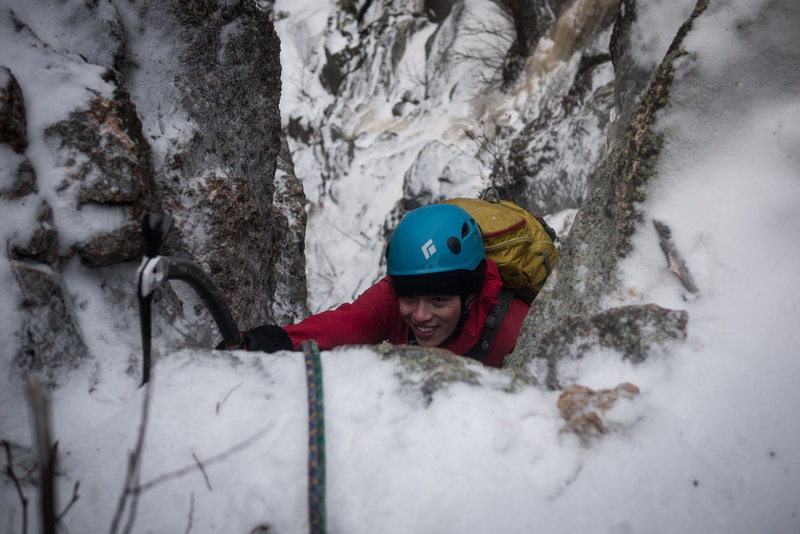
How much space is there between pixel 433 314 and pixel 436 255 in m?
0.38

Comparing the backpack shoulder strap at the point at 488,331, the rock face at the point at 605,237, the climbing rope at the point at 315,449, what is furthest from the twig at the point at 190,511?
the backpack shoulder strap at the point at 488,331

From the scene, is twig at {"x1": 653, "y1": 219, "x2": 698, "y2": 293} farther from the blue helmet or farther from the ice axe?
the ice axe

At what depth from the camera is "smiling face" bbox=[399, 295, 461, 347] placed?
8.84ft

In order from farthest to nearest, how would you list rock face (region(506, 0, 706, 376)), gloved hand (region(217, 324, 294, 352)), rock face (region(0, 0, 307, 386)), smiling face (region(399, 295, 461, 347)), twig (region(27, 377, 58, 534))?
1. smiling face (region(399, 295, 461, 347))
2. gloved hand (region(217, 324, 294, 352))
3. rock face (region(506, 0, 706, 376))
4. rock face (region(0, 0, 307, 386))
5. twig (region(27, 377, 58, 534))

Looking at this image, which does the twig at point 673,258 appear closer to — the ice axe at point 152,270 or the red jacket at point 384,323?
the red jacket at point 384,323

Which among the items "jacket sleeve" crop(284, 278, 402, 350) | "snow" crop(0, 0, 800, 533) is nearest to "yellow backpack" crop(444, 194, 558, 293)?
"jacket sleeve" crop(284, 278, 402, 350)

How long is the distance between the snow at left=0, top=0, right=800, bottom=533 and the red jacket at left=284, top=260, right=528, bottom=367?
102cm

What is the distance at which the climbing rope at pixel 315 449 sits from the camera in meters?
1.06

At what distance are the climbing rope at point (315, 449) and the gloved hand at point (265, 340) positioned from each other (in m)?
0.70

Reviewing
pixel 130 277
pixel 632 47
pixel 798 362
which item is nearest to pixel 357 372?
pixel 130 277

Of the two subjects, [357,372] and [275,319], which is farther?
[275,319]

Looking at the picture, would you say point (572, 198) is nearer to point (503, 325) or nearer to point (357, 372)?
point (503, 325)

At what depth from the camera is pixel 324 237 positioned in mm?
9430

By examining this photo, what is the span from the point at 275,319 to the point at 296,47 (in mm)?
13052
